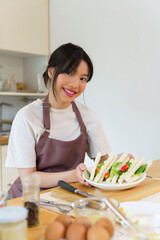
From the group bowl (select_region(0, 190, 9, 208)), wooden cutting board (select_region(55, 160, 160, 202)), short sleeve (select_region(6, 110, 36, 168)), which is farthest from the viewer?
short sleeve (select_region(6, 110, 36, 168))

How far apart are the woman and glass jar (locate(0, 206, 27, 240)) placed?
687mm

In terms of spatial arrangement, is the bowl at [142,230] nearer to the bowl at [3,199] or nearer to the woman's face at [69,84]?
the bowl at [3,199]

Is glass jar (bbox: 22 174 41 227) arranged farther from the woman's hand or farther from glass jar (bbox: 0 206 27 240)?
the woman's hand

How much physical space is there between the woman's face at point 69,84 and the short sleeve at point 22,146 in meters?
0.23

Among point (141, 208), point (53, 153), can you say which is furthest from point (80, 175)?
point (141, 208)

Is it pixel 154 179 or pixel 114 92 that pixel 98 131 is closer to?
pixel 154 179

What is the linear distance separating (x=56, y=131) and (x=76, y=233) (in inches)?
37.1

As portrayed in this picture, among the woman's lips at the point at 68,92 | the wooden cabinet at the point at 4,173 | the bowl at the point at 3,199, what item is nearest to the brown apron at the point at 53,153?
the woman's lips at the point at 68,92

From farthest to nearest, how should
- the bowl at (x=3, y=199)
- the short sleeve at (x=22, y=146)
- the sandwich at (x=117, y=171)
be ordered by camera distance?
the short sleeve at (x=22, y=146) < the sandwich at (x=117, y=171) < the bowl at (x=3, y=199)

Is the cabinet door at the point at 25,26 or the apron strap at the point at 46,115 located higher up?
the cabinet door at the point at 25,26

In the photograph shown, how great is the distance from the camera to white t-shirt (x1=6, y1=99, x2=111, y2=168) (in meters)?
1.36

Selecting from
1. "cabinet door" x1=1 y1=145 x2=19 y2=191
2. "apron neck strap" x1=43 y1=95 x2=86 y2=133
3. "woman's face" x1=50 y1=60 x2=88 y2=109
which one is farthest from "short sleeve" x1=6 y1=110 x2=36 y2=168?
"cabinet door" x1=1 y1=145 x2=19 y2=191

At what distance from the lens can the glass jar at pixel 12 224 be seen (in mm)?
554

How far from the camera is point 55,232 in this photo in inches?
24.0
